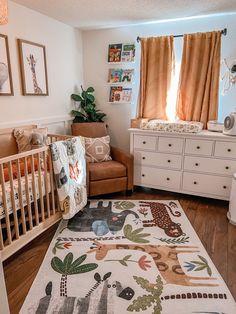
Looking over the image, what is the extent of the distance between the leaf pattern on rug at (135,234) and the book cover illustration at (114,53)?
240cm

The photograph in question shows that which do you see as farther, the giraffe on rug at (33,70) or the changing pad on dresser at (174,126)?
the changing pad on dresser at (174,126)

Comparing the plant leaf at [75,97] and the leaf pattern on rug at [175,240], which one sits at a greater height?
the plant leaf at [75,97]

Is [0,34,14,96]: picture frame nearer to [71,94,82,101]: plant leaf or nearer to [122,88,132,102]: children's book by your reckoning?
[71,94,82,101]: plant leaf

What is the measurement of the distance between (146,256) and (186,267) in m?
0.33

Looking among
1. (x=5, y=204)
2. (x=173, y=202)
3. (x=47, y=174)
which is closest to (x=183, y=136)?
(x=173, y=202)

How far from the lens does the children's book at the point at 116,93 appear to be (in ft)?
11.4

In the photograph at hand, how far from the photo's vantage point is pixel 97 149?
10.3ft

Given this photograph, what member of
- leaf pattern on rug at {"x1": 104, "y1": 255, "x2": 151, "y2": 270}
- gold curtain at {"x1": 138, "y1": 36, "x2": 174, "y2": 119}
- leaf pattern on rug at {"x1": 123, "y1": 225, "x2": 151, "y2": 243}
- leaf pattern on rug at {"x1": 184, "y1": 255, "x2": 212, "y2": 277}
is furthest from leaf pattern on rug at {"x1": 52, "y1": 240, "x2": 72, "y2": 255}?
gold curtain at {"x1": 138, "y1": 36, "x2": 174, "y2": 119}

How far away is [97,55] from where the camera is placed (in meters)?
3.52

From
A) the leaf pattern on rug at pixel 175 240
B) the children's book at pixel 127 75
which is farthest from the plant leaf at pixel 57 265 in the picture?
the children's book at pixel 127 75

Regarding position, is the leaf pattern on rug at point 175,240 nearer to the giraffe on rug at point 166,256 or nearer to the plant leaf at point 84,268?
the giraffe on rug at point 166,256

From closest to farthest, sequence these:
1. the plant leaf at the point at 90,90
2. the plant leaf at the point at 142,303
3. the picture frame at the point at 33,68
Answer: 1. the plant leaf at the point at 142,303
2. the picture frame at the point at 33,68
3. the plant leaf at the point at 90,90

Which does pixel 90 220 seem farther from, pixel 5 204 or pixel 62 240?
pixel 5 204

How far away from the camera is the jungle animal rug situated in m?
1.48
